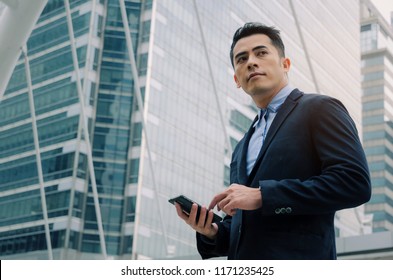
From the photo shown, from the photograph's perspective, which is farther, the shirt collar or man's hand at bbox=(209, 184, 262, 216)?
the shirt collar

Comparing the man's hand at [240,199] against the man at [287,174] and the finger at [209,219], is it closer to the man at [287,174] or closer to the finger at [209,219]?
the man at [287,174]

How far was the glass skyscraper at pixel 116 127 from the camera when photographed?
3409 centimetres

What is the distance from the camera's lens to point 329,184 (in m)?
1.19

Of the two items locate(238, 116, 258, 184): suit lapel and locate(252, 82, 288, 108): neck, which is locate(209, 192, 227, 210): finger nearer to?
locate(238, 116, 258, 184): suit lapel

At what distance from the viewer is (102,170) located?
35.6 m

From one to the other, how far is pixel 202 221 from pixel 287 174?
0.78 feet

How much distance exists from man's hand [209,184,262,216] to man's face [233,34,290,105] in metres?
0.26

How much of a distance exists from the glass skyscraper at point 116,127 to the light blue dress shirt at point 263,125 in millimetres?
30630

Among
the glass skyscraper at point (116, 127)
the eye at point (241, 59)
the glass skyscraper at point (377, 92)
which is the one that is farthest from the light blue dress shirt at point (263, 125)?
the glass skyscraper at point (377, 92)

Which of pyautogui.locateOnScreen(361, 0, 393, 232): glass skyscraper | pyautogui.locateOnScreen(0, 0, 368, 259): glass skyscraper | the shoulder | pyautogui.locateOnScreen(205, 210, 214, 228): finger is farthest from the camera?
pyautogui.locateOnScreen(361, 0, 393, 232): glass skyscraper

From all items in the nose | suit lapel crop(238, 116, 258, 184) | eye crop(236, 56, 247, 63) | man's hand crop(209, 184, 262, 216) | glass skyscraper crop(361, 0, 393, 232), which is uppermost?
glass skyscraper crop(361, 0, 393, 232)

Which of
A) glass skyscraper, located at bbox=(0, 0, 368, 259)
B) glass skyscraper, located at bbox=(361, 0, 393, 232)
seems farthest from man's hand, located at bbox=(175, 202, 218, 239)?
glass skyscraper, located at bbox=(361, 0, 393, 232)

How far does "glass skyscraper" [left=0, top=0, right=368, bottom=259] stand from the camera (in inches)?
1342
